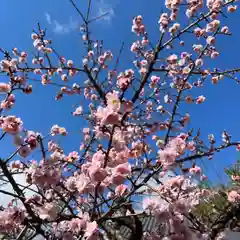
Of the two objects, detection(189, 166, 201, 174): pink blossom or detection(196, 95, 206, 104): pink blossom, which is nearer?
detection(189, 166, 201, 174): pink blossom

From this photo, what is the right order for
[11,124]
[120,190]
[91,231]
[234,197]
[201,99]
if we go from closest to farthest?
[91,231]
[120,190]
[11,124]
[234,197]
[201,99]

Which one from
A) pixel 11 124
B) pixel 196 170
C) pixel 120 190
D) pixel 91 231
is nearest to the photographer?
pixel 91 231

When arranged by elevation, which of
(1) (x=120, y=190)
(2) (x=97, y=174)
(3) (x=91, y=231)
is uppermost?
(1) (x=120, y=190)

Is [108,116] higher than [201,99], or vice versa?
[201,99]

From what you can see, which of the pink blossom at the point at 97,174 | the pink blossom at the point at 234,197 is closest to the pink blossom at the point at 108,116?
the pink blossom at the point at 97,174

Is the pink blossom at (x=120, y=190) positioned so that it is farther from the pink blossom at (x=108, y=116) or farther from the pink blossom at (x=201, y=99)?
the pink blossom at (x=201, y=99)

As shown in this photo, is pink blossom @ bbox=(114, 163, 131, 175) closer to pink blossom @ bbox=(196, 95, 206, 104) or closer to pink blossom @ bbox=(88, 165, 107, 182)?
pink blossom @ bbox=(88, 165, 107, 182)

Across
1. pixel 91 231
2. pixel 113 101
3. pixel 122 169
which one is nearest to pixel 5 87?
pixel 113 101

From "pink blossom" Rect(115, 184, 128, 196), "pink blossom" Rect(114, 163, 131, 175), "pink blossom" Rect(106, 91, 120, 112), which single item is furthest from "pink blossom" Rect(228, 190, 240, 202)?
"pink blossom" Rect(106, 91, 120, 112)

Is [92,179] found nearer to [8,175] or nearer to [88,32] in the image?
[8,175]

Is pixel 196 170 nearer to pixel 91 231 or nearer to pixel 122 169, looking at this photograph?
pixel 122 169

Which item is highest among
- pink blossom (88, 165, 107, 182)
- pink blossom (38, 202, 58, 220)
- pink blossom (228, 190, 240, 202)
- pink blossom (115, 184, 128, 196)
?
pink blossom (228, 190, 240, 202)

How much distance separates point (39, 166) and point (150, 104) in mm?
4473

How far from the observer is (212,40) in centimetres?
628
